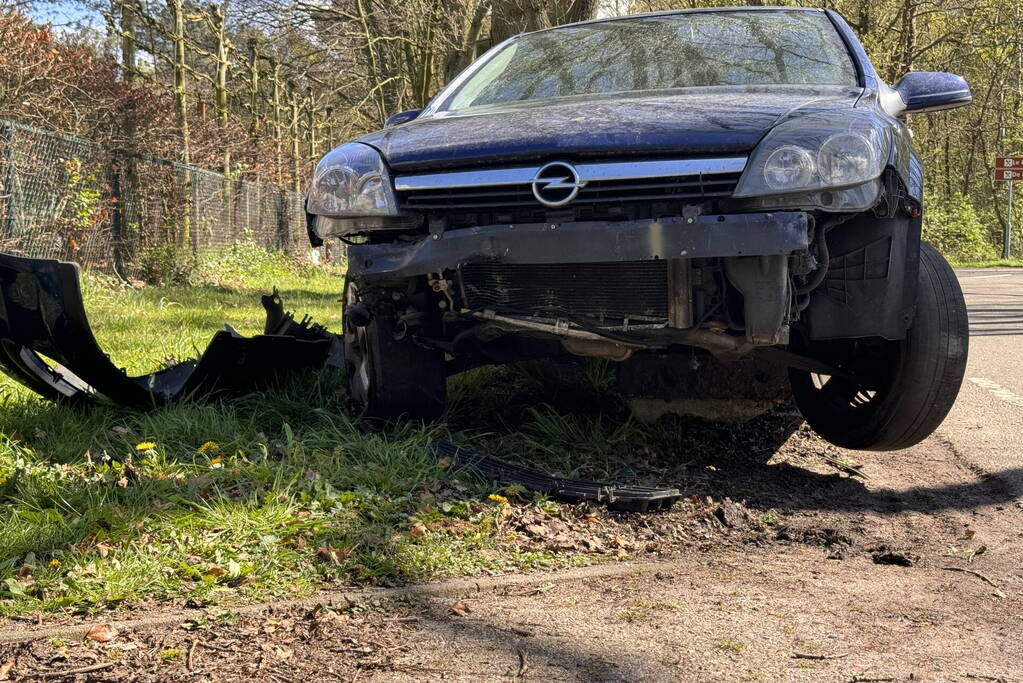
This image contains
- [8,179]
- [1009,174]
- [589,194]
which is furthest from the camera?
[1009,174]

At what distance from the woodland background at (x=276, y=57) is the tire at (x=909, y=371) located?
836cm

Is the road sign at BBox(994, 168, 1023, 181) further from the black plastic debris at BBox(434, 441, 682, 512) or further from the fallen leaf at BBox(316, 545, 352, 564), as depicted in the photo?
the fallen leaf at BBox(316, 545, 352, 564)

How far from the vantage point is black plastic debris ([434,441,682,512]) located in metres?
3.68

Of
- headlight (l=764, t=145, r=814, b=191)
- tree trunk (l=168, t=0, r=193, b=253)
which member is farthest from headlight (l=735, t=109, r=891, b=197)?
tree trunk (l=168, t=0, r=193, b=253)

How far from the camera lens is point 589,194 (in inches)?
139

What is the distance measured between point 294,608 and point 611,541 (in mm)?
1055

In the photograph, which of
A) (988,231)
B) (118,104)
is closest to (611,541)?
(118,104)

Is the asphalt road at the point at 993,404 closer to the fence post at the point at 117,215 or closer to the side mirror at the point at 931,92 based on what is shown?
the side mirror at the point at 931,92

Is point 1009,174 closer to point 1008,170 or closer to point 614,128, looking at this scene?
point 1008,170

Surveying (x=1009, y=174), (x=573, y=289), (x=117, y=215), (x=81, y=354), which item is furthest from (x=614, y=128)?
(x=1009, y=174)

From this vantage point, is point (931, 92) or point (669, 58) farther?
point (669, 58)

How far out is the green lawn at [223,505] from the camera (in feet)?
9.80

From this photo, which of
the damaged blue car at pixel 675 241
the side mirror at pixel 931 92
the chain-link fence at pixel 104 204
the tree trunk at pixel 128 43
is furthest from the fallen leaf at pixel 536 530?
the tree trunk at pixel 128 43

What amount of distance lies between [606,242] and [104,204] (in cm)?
1077
